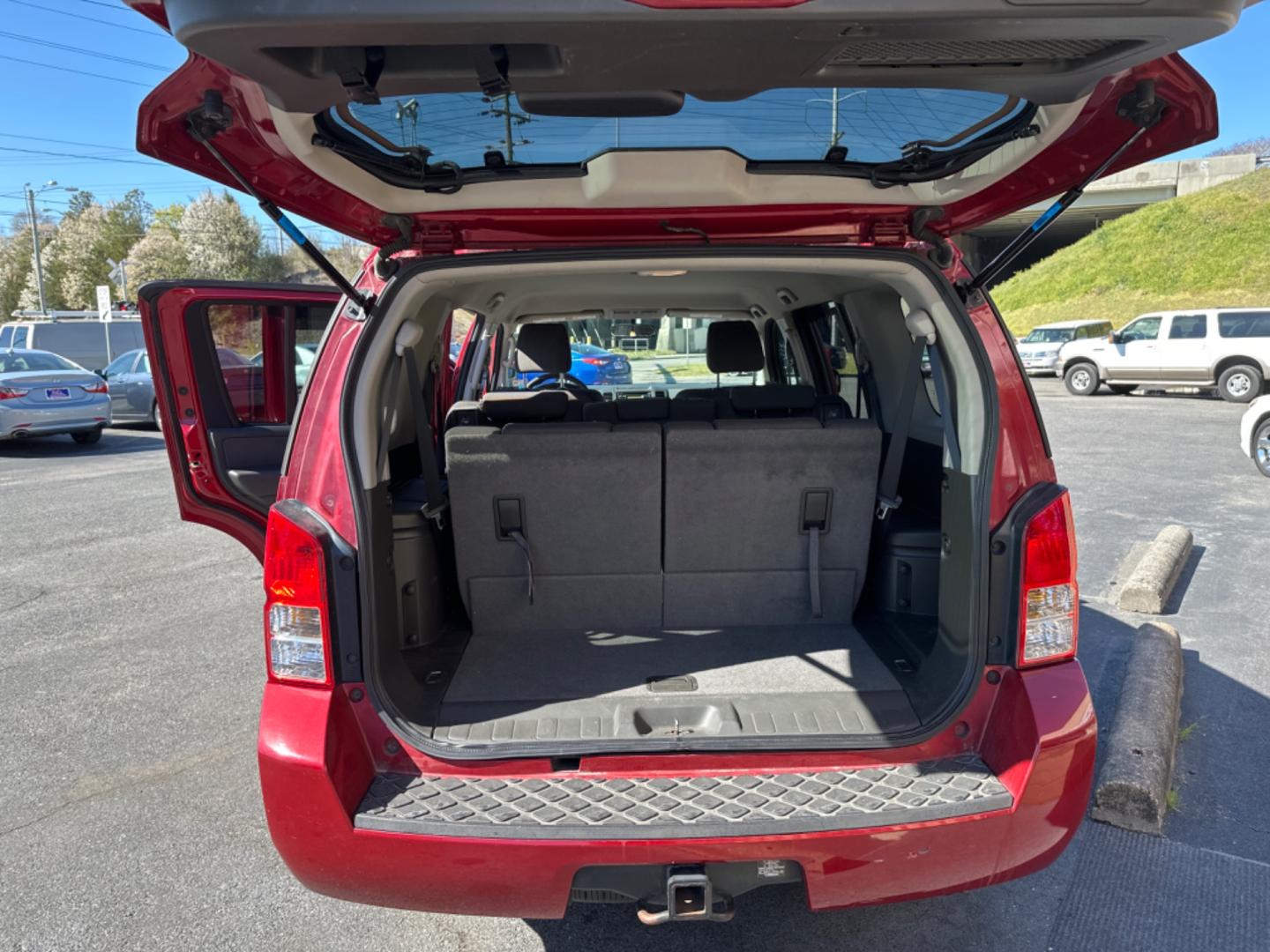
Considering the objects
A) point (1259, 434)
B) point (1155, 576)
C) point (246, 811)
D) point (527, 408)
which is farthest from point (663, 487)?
point (1259, 434)

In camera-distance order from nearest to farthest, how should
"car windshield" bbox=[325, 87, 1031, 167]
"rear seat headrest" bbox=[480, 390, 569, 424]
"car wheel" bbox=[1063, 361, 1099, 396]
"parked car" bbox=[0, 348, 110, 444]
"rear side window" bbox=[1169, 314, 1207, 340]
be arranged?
1. "car windshield" bbox=[325, 87, 1031, 167]
2. "rear seat headrest" bbox=[480, 390, 569, 424]
3. "parked car" bbox=[0, 348, 110, 444]
4. "rear side window" bbox=[1169, 314, 1207, 340]
5. "car wheel" bbox=[1063, 361, 1099, 396]

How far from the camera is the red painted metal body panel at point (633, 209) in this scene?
5.29 ft

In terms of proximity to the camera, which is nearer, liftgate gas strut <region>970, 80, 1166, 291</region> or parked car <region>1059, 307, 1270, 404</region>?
liftgate gas strut <region>970, 80, 1166, 291</region>

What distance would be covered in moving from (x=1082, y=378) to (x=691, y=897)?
63.1ft

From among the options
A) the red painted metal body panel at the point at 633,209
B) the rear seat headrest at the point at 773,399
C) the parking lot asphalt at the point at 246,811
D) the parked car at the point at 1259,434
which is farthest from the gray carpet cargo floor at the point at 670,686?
the parked car at the point at 1259,434

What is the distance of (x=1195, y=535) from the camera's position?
637 centimetres

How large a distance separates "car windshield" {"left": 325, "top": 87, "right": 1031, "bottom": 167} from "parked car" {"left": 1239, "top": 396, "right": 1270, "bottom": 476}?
332 inches

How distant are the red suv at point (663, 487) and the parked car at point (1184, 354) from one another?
1635 cm

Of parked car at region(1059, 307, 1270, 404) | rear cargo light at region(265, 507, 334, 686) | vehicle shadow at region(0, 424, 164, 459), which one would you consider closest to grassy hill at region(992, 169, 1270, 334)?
parked car at region(1059, 307, 1270, 404)

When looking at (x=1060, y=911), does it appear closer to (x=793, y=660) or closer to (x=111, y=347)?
(x=793, y=660)

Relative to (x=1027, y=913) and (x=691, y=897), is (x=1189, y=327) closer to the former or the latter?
(x=1027, y=913)

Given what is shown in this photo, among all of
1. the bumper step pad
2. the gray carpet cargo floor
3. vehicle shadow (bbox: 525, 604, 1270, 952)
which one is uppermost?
the gray carpet cargo floor

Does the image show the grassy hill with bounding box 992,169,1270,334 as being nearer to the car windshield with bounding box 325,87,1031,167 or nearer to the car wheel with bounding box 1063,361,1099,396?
the car wheel with bounding box 1063,361,1099,396

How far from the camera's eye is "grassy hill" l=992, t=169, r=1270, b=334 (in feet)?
92.7
